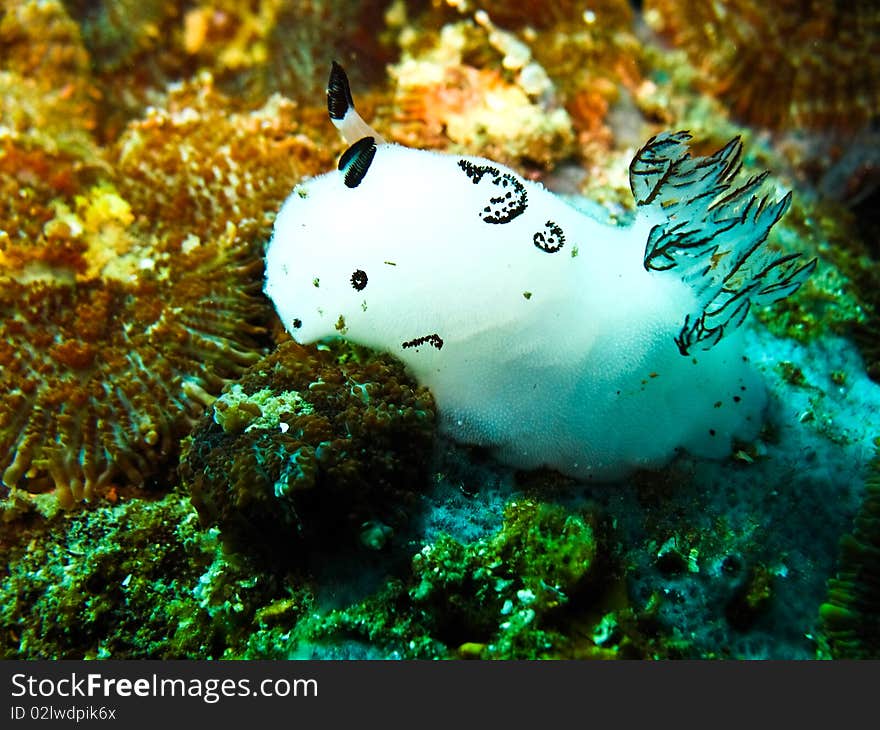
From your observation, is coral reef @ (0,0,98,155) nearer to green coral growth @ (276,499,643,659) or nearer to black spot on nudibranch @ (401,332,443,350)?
black spot on nudibranch @ (401,332,443,350)

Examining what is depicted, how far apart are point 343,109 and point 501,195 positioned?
838mm

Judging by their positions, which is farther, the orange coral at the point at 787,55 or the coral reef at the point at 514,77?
the orange coral at the point at 787,55

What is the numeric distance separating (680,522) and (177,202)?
3293 millimetres

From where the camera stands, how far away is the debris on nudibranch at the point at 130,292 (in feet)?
10.2

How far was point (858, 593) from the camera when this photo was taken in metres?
2.75

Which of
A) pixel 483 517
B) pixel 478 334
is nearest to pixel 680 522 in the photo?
pixel 483 517

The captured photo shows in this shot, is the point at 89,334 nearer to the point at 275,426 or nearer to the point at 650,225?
the point at 275,426

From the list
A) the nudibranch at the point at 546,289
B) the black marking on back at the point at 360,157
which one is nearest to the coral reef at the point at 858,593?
the nudibranch at the point at 546,289

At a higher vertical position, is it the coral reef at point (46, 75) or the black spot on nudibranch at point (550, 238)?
the coral reef at point (46, 75)

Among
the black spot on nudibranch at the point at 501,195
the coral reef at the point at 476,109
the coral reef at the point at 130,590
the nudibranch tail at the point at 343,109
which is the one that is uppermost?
the coral reef at the point at 476,109

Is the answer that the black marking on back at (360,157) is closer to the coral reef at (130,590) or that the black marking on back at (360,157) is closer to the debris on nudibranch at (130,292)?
the debris on nudibranch at (130,292)

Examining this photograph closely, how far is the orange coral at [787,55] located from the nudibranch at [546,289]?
2879mm

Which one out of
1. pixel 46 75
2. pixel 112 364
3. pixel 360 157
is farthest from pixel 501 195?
pixel 46 75

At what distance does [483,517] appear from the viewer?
2828 millimetres
